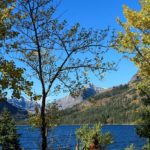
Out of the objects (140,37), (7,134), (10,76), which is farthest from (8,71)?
(7,134)

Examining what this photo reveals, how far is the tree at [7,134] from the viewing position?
194 feet

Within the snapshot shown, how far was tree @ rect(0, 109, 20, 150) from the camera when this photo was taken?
2328 inches

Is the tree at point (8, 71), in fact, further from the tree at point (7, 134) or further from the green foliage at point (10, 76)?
the tree at point (7, 134)

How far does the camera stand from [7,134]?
199 feet

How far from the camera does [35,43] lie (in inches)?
746

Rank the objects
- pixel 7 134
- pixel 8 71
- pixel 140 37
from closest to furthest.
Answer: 1. pixel 8 71
2. pixel 140 37
3. pixel 7 134

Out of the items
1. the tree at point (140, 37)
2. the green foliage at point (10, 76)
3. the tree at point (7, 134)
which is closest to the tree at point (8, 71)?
the green foliage at point (10, 76)

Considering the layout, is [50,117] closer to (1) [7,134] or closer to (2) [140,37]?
(2) [140,37]

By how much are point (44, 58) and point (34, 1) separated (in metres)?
2.87

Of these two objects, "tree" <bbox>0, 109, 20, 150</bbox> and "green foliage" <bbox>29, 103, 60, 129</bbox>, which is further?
"tree" <bbox>0, 109, 20, 150</bbox>

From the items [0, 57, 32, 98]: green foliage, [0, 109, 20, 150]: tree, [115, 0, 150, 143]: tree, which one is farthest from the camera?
[0, 109, 20, 150]: tree

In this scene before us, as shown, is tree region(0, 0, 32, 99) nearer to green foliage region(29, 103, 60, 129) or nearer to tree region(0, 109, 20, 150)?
green foliage region(29, 103, 60, 129)

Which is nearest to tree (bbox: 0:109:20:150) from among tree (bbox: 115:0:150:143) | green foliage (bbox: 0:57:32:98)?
tree (bbox: 115:0:150:143)

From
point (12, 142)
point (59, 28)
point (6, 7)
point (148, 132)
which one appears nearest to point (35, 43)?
point (59, 28)
